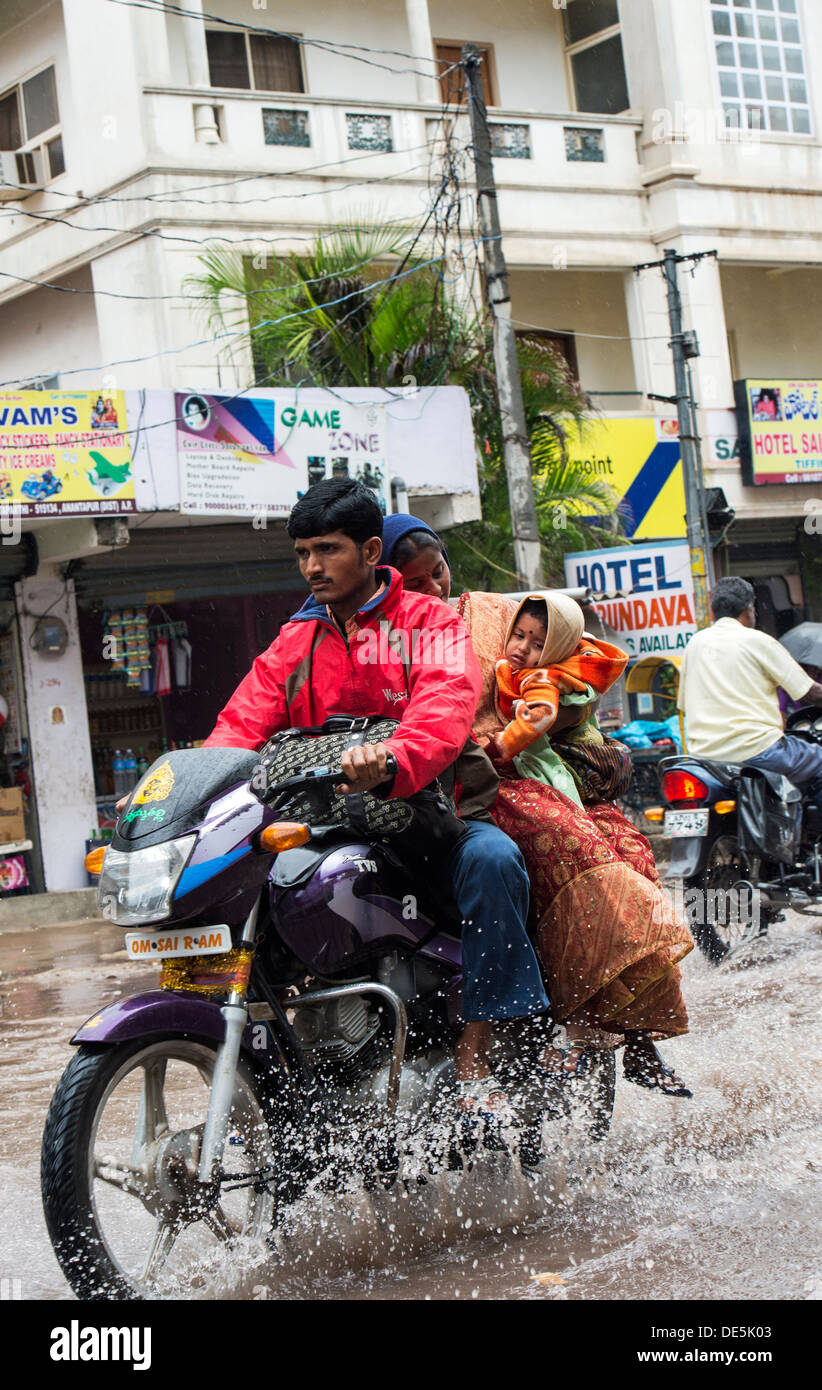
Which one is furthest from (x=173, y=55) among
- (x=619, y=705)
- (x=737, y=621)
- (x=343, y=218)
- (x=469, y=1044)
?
(x=469, y=1044)

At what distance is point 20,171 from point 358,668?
14994mm

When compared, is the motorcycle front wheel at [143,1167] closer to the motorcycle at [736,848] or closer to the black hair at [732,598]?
the motorcycle at [736,848]

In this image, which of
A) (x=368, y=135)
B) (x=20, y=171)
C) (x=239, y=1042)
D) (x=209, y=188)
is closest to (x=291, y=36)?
(x=209, y=188)

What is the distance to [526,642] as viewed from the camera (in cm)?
397

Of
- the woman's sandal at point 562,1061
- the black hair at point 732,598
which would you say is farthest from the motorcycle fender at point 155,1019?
the black hair at point 732,598

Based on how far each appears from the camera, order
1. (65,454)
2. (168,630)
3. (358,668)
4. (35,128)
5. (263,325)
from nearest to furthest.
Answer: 1. (358,668)
2. (65,454)
3. (263,325)
4. (168,630)
5. (35,128)

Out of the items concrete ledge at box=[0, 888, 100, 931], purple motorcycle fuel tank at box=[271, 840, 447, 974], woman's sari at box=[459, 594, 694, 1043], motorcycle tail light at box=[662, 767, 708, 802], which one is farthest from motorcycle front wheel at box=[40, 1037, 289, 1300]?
concrete ledge at box=[0, 888, 100, 931]

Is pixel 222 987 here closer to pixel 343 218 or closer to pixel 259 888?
pixel 259 888

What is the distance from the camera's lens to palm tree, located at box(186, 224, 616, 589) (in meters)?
13.4

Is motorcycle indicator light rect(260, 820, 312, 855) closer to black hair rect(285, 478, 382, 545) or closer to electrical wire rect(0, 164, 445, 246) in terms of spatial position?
black hair rect(285, 478, 382, 545)

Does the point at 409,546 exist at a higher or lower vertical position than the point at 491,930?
higher

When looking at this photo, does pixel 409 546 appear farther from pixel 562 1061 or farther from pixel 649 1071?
pixel 649 1071

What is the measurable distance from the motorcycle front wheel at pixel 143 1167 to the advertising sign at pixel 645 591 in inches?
404

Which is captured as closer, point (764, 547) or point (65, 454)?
point (65, 454)
